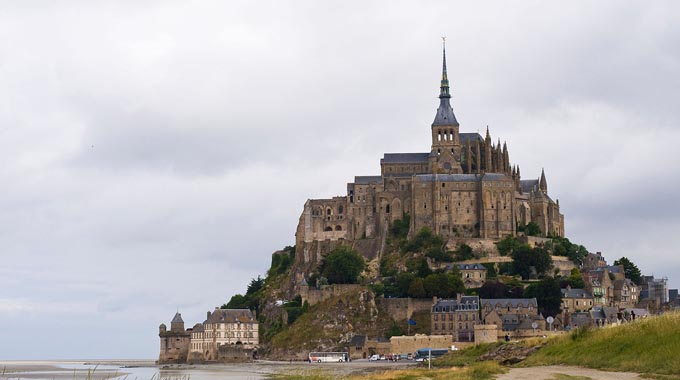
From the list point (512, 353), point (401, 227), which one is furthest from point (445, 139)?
point (512, 353)

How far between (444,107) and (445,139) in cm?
465

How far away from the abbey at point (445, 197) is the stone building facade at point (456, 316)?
18173 mm

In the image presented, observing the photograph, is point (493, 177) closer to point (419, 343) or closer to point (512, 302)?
point (512, 302)

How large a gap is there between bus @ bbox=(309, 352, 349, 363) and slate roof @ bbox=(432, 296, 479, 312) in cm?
977

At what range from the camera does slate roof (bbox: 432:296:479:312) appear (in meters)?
98.7

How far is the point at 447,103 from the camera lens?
130 m

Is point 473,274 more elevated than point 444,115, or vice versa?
point 444,115

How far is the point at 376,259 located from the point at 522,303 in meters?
23.7

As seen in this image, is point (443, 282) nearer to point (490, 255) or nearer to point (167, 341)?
point (490, 255)

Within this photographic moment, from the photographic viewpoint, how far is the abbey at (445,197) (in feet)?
386

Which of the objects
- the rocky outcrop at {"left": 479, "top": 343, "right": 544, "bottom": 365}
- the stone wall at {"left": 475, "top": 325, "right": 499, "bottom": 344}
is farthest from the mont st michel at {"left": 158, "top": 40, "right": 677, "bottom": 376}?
the rocky outcrop at {"left": 479, "top": 343, "right": 544, "bottom": 365}

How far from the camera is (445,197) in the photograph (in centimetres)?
11869

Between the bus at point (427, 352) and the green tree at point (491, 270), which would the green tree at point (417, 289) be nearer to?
the green tree at point (491, 270)

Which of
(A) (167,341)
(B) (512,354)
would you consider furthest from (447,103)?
(B) (512,354)
